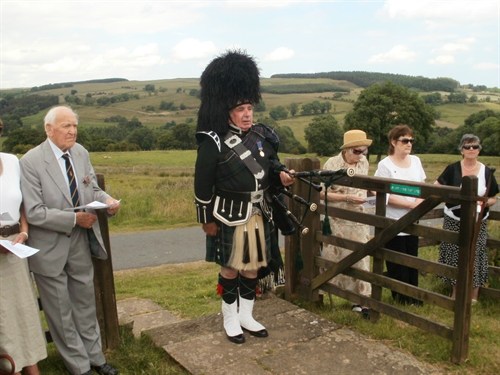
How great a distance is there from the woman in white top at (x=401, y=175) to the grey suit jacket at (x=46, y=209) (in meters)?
3.07

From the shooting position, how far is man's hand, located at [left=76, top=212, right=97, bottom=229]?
11.6 ft

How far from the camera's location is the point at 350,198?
495cm

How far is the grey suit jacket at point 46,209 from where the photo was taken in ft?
11.1

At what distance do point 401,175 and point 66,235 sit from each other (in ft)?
11.0

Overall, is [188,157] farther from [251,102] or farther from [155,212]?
[251,102]

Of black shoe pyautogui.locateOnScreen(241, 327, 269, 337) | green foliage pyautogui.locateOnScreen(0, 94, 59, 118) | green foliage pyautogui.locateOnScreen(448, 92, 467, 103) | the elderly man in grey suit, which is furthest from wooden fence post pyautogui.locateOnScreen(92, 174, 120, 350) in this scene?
green foliage pyautogui.locateOnScreen(448, 92, 467, 103)

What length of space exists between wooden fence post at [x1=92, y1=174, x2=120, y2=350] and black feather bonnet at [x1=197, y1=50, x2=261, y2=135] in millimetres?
1042

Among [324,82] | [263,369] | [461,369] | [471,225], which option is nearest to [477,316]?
[461,369]

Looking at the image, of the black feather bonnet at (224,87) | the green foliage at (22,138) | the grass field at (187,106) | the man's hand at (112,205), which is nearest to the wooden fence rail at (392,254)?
the black feather bonnet at (224,87)

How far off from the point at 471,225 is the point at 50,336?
3255mm

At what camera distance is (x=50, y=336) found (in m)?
3.80

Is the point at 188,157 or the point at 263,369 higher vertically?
the point at 263,369

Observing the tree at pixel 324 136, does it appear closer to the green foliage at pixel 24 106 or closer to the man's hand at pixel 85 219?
the green foliage at pixel 24 106

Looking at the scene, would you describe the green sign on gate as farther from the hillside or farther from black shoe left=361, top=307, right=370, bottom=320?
the hillside
